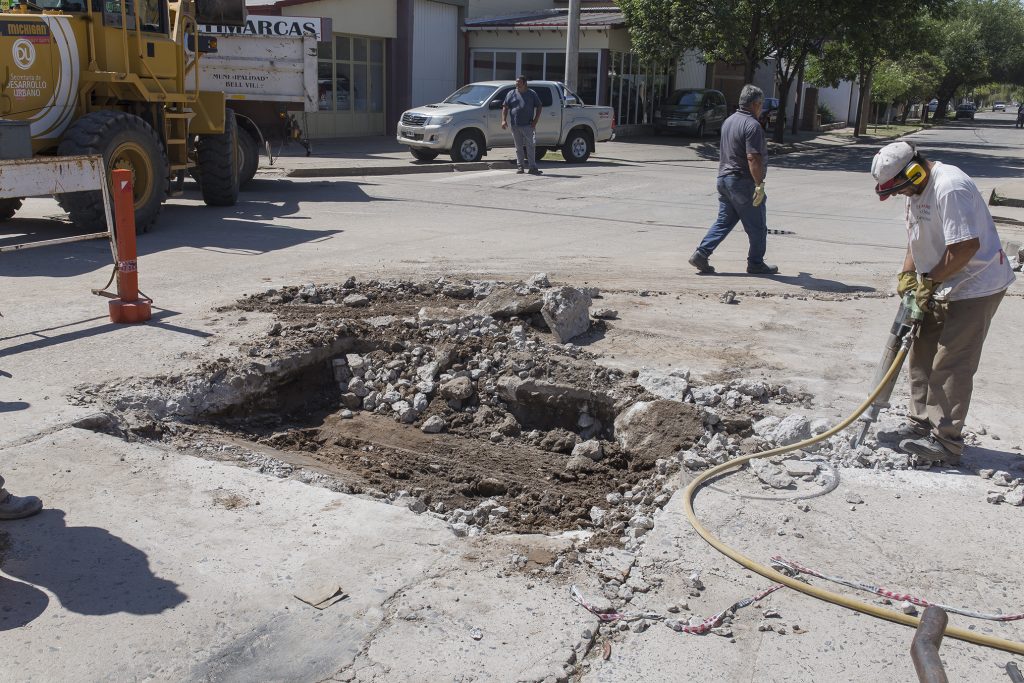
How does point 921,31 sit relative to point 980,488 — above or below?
above

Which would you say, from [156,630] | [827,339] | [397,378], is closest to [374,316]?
[397,378]

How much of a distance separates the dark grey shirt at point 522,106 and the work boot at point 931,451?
15.2 m

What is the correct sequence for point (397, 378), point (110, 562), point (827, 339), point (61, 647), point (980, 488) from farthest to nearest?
point (827, 339) → point (397, 378) → point (980, 488) → point (110, 562) → point (61, 647)

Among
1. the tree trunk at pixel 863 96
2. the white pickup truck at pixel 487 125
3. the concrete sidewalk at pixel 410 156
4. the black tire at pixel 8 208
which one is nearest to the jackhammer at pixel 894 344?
the black tire at pixel 8 208

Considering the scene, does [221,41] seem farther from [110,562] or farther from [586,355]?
[110,562]

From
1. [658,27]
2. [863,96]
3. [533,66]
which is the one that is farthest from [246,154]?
[863,96]

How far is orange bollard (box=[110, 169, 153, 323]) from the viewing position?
731cm

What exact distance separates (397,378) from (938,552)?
3.81 metres

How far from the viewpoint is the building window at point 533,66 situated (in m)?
32.3

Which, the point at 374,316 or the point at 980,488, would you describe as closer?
the point at 980,488

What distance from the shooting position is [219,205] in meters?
14.2

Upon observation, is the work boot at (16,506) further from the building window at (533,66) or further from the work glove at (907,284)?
the building window at (533,66)

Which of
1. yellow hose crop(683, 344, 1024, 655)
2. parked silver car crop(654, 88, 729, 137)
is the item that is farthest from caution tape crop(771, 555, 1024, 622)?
parked silver car crop(654, 88, 729, 137)

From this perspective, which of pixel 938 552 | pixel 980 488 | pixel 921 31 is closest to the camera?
pixel 938 552
